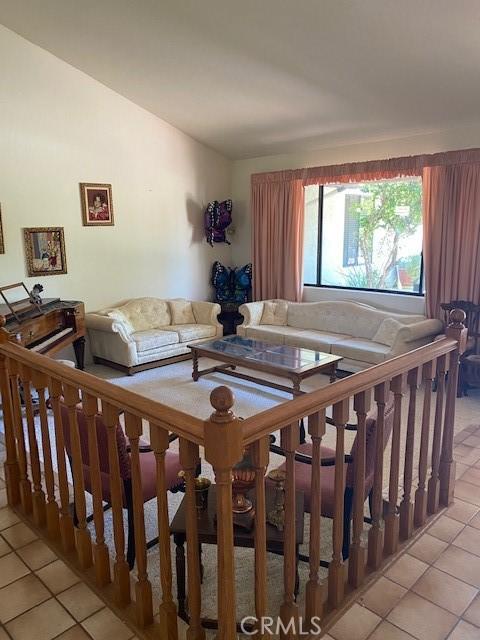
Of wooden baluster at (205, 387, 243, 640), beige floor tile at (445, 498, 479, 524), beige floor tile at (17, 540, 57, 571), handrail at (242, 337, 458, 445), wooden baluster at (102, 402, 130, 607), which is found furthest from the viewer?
beige floor tile at (445, 498, 479, 524)

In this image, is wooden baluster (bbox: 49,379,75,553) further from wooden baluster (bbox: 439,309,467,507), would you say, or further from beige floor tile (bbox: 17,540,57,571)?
wooden baluster (bbox: 439,309,467,507)

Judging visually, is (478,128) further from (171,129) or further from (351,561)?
(351,561)

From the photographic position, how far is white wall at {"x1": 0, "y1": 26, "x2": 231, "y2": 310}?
5152 millimetres

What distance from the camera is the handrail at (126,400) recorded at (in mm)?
1415

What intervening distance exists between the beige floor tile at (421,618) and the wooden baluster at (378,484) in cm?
19

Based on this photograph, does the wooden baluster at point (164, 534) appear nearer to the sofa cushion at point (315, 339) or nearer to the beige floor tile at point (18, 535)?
the beige floor tile at point (18, 535)

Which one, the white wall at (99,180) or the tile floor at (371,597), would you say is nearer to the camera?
the tile floor at (371,597)

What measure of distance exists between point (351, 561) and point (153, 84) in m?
5.12

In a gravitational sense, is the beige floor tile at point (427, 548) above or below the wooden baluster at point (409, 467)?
below

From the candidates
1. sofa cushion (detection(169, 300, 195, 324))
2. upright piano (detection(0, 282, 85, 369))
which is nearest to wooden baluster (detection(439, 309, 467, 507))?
upright piano (detection(0, 282, 85, 369))

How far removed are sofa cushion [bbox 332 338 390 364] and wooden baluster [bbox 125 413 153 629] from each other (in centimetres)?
366

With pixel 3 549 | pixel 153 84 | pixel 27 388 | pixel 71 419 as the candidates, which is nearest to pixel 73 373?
pixel 71 419

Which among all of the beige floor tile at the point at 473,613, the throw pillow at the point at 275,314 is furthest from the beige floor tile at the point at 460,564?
the throw pillow at the point at 275,314

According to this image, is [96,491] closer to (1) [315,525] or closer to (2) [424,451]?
(1) [315,525]
